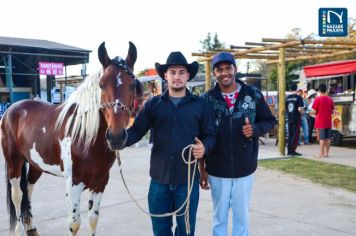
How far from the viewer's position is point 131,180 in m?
6.94

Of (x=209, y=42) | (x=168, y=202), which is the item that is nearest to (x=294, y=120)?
(x=168, y=202)

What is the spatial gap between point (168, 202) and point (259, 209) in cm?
248

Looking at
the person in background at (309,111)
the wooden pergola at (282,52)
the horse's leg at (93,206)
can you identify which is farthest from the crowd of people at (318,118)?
the horse's leg at (93,206)

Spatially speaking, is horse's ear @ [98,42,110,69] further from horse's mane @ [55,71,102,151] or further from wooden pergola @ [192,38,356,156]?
wooden pergola @ [192,38,356,156]

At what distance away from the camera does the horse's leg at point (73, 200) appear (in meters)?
3.37

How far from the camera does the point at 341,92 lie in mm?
12328

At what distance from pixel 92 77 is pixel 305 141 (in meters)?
10.3

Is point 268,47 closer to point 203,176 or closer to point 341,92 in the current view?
point 341,92

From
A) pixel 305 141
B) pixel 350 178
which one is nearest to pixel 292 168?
pixel 350 178

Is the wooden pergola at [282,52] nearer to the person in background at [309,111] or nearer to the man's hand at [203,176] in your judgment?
the person in background at [309,111]

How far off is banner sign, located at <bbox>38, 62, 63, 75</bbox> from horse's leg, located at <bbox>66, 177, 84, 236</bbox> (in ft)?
81.6

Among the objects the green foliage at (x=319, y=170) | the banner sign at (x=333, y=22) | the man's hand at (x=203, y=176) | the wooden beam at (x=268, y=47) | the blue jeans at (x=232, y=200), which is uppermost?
the banner sign at (x=333, y=22)

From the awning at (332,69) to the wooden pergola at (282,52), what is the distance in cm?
108

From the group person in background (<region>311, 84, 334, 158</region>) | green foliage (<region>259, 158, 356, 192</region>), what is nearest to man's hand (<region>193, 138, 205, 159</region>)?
green foliage (<region>259, 158, 356, 192</region>)
